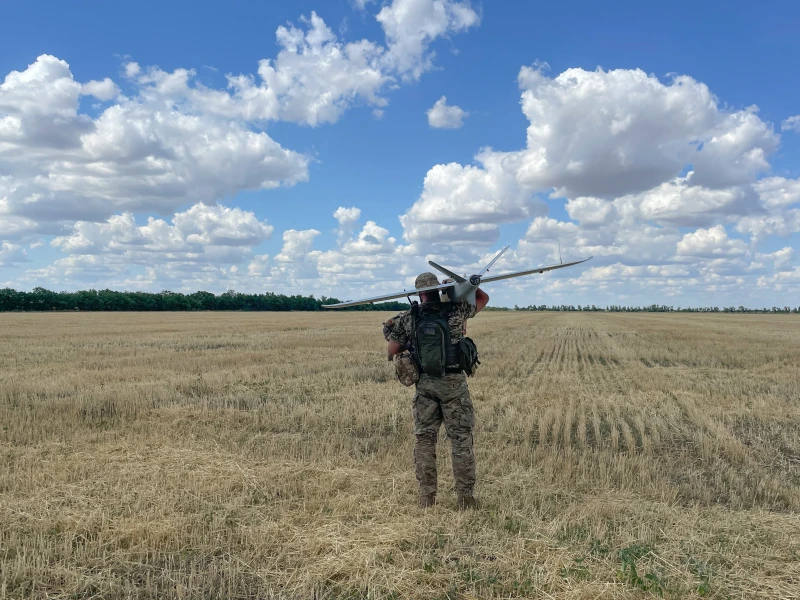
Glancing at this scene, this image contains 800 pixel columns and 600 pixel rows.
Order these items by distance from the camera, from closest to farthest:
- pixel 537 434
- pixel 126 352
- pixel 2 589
Result: pixel 2 589, pixel 537 434, pixel 126 352

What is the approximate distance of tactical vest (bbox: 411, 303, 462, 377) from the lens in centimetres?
621

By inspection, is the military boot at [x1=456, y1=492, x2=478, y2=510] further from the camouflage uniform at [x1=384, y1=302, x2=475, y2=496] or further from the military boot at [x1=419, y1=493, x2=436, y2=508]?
the military boot at [x1=419, y1=493, x2=436, y2=508]

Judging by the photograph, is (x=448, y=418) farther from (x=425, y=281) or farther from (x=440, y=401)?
(x=425, y=281)

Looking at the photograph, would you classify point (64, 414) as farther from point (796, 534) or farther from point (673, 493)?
point (796, 534)

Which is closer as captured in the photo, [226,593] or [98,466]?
[226,593]

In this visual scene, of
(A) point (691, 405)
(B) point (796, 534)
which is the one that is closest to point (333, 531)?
(B) point (796, 534)

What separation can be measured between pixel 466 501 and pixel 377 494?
1.07 meters

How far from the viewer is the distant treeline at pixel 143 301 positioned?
89.8 m

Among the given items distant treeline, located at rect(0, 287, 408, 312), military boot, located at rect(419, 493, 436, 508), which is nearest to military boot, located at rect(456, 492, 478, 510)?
military boot, located at rect(419, 493, 436, 508)

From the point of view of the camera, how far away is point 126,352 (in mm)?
22391

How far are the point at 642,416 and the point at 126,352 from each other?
19.6 m

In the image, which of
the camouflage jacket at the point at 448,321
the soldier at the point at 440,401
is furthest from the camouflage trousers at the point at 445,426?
the camouflage jacket at the point at 448,321

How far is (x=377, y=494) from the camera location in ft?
21.4

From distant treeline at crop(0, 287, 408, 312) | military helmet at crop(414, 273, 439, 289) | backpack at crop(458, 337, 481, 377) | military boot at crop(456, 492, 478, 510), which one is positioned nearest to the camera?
military boot at crop(456, 492, 478, 510)
